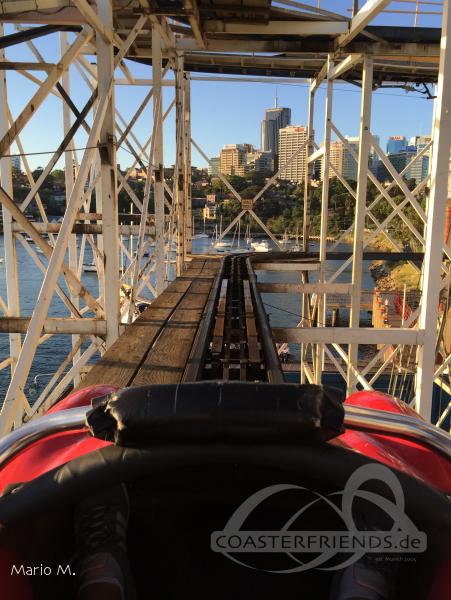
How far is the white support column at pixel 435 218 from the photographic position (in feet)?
16.4

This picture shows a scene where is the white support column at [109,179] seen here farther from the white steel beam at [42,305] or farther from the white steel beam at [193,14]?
the white steel beam at [193,14]

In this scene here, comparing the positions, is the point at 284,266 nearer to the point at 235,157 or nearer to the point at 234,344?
the point at 234,344

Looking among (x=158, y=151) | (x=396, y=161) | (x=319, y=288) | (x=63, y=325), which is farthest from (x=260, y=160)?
(x=63, y=325)

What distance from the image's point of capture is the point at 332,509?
182 cm

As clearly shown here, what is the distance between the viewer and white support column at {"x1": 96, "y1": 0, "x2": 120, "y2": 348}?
15.2 feet

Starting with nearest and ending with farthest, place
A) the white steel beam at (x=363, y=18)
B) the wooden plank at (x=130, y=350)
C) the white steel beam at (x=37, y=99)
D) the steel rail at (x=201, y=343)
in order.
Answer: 1. the wooden plank at (x=130, y=350)
2. the steel rail at (x=201, y=343)
3. the white steel beam at (x=37, y=99)
4. the white steel beam at (x=363, y=18)

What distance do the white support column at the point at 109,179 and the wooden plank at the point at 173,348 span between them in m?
0.62

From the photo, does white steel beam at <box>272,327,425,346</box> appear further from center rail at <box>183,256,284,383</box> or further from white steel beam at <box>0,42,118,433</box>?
white steel beam at <box>0,42,118,433</box>

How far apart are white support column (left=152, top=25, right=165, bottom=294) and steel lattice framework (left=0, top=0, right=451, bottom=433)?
0.08 feet

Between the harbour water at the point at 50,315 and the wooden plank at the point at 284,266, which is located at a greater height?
the wooden plank at the point at 284,266

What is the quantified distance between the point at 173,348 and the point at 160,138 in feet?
17.9

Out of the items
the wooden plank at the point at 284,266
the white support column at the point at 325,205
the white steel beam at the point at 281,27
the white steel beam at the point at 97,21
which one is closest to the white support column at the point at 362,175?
the white steel beam at the point at 281,27

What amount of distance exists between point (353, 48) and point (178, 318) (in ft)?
20.2

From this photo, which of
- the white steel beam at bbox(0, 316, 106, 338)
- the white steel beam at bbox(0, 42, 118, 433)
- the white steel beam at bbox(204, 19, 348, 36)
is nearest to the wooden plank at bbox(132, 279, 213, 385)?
the white steel beam at bbox(0, 316, 106, 338)
